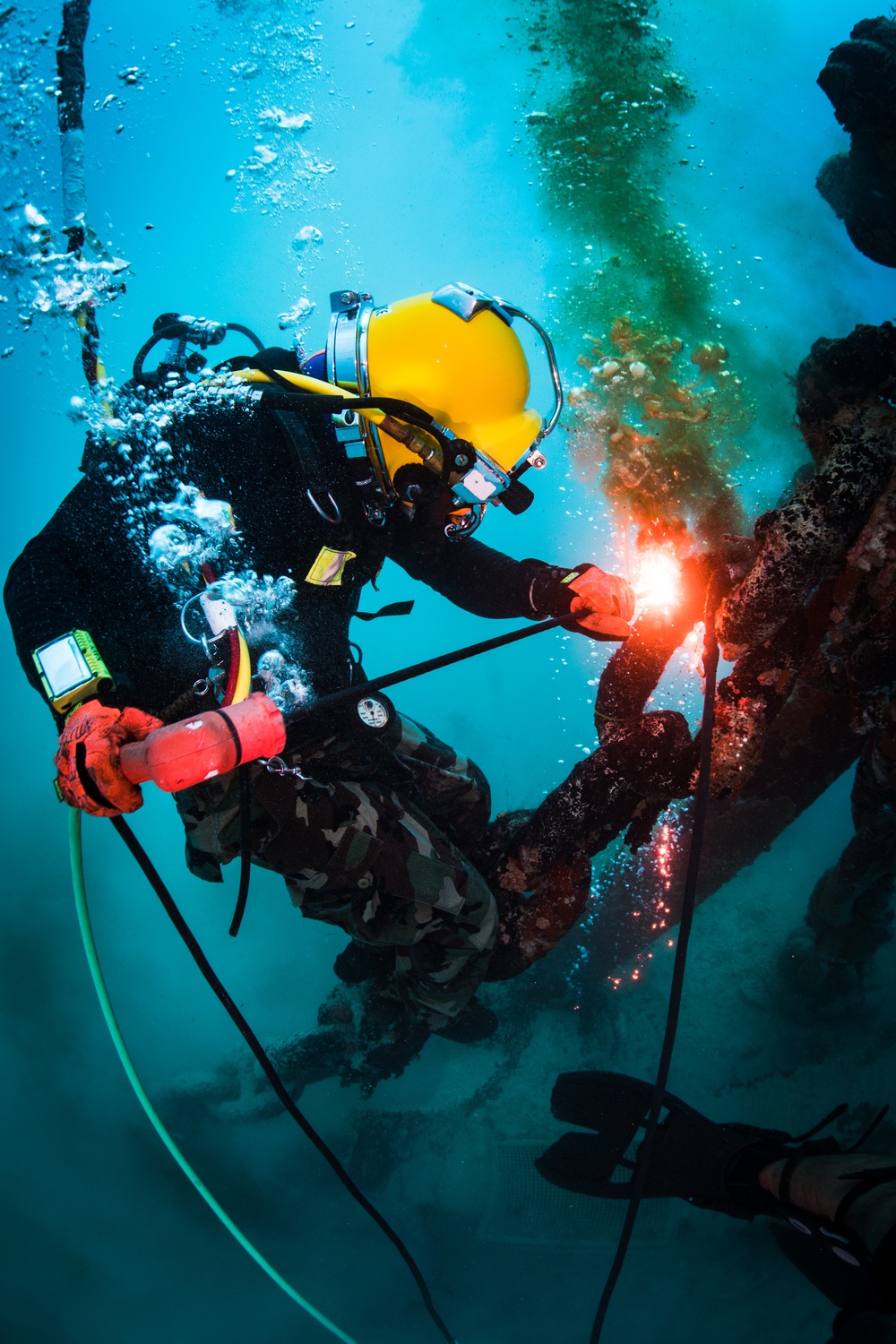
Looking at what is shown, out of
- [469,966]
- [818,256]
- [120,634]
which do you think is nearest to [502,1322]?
[469,966]

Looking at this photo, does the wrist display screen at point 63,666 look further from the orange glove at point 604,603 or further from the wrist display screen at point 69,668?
the orange glove at point 604,603

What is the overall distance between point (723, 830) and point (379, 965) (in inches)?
90.4

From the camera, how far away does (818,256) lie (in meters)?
4.50

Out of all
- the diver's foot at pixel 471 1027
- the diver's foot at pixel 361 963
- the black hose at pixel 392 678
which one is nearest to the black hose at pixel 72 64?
the black hose at pixel 392 678

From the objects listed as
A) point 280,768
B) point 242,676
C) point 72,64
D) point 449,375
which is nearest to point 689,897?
point 280,768

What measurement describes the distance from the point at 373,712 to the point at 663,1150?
2.58 m

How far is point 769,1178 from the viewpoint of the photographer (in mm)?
2490

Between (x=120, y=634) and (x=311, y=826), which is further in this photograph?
(x=311, y=826)

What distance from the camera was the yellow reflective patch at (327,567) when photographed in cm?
218

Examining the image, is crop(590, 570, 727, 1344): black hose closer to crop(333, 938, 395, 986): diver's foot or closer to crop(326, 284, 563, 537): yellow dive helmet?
crop(326, 284, 563, 537): yellow dive helmet

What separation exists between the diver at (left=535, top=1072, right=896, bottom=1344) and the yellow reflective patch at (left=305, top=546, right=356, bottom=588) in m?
2.70

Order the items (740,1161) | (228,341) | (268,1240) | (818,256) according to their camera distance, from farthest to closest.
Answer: (228,341) → (818,256) → (268,1240) → (740,1161)

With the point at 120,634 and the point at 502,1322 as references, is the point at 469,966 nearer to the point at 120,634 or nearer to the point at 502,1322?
the point at 120,634

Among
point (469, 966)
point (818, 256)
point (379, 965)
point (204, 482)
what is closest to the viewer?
point (204, 482)
